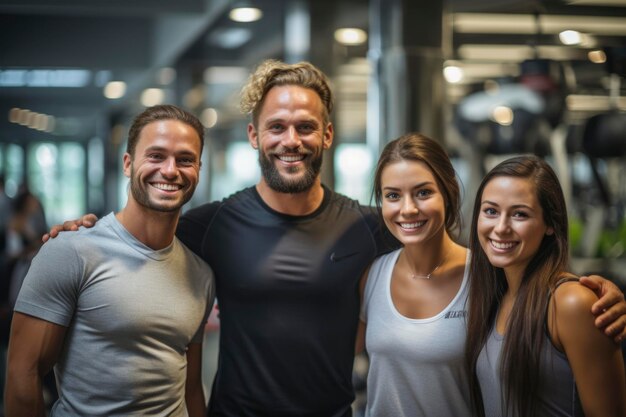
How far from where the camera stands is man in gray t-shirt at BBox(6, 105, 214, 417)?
2045 mm

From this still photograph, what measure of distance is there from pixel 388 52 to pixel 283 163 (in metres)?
2.87

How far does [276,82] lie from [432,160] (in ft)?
1.95

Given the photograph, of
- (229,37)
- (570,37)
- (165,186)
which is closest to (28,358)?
(165,186)

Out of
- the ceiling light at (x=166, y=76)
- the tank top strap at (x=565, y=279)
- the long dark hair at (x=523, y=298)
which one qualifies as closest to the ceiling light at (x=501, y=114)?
the ceiling light at (x=166, y=76)

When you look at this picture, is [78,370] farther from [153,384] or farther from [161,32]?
[161,32]

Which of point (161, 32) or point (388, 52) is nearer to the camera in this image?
point (388, 52)

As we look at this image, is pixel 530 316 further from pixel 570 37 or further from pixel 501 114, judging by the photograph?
pixel 501 114

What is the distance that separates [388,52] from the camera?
514 centimetres

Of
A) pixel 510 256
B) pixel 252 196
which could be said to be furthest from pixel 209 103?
pixel 510 256

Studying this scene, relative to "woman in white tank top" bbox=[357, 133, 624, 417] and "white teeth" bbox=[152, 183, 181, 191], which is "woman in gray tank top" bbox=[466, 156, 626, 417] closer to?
"woman in white tank top" bbox=[357, 133, 624, 417]

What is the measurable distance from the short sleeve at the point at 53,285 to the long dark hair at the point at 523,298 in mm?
1034

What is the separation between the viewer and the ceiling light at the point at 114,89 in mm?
12031

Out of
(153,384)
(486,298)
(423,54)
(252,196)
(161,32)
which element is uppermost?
(161,32)

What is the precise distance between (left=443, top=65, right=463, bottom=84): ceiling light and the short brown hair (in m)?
7.53
